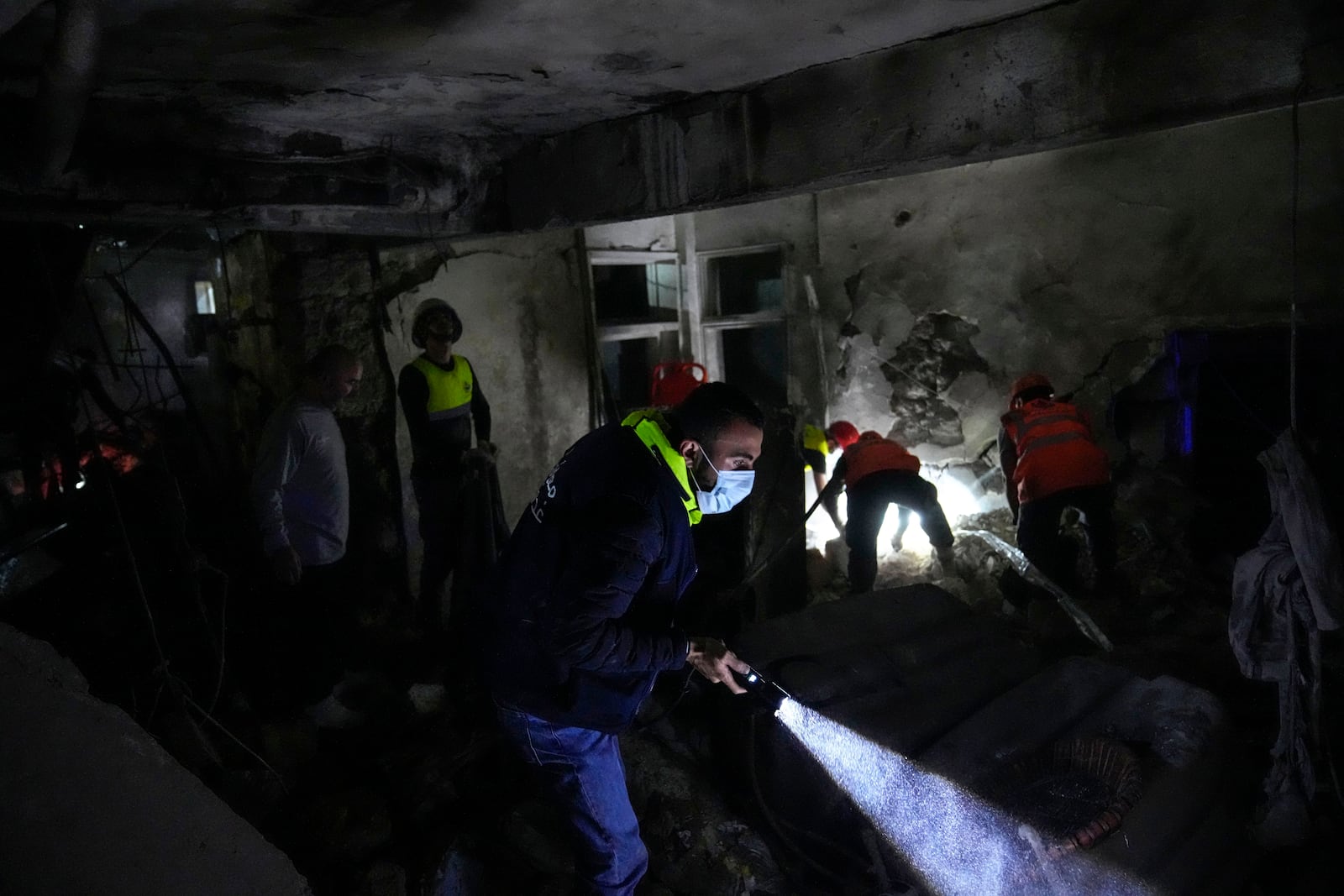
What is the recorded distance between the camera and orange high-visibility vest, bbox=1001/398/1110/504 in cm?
515

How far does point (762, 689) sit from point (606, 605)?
90cm

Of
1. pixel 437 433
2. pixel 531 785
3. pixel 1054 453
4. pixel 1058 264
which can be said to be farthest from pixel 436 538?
pixel 1058 264

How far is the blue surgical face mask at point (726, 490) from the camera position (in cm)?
261

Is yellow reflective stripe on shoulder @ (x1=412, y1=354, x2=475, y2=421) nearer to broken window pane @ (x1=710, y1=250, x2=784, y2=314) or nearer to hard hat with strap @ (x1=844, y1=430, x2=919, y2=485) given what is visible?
hard hat with strap @ (x1=844, y1=430, x2=919, y2=485)

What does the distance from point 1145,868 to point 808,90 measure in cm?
301

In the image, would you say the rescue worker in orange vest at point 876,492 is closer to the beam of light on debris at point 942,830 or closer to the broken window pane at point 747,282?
the beam of light on debris at point 942,830

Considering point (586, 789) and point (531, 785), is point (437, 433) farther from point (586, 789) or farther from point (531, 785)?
point (586, 789)

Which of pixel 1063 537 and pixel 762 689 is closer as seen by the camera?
pixel 762 689

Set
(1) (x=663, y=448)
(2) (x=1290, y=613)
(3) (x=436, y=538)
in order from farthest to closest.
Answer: (3) (x=436, y=538), (2) (x=1290, y=613), (1) (x=663, y=448)

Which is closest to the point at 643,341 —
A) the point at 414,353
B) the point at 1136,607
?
the point at 414,353

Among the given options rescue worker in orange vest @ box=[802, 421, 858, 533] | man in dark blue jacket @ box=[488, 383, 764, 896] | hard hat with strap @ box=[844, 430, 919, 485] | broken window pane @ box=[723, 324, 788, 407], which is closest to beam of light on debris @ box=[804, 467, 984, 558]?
rescue worker in orange vest @ box=[802, 421, 858, 533]

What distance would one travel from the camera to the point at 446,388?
479 centimetres

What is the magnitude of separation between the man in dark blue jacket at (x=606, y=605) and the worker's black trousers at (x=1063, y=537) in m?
3.53

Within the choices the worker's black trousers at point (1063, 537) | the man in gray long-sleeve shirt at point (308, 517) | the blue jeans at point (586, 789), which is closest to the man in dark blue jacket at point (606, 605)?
the blue jeans at point (586, 789)
